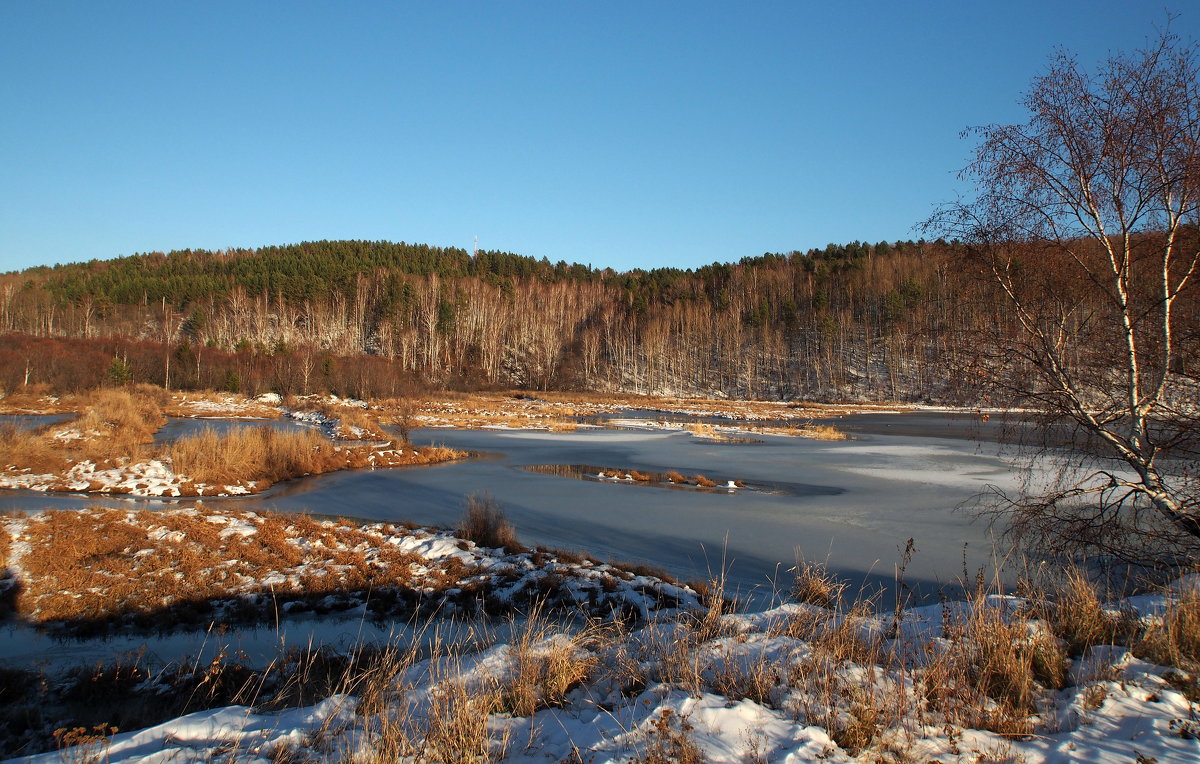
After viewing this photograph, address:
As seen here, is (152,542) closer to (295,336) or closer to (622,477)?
(622,477)

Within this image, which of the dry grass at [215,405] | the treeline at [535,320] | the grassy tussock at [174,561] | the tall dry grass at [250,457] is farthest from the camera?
the treeline at [535,320]

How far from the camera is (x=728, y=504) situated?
15.0 meters

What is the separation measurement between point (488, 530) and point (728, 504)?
634 centimetres

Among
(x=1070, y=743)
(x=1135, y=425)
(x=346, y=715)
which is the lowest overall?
(x=346, y=715)

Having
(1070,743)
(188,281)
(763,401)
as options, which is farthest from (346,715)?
(188,281)

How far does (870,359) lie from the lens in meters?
80.2

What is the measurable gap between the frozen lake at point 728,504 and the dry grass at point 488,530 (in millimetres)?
675

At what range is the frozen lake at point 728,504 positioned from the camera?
408 inches

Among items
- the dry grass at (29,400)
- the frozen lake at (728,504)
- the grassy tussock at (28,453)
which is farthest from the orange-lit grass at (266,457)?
the dry grass at (29,400)

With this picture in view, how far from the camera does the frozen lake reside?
408 inches

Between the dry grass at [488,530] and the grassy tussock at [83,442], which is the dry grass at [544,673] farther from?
the grassy tussock at [83,442]

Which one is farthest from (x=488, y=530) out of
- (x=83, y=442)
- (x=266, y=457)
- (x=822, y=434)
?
(x=822, y=434)

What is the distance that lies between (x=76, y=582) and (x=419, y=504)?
7.15 meters

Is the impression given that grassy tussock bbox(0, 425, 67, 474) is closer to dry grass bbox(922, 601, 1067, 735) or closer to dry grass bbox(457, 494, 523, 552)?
dry grass bbox(457, 494, 523, 552)
